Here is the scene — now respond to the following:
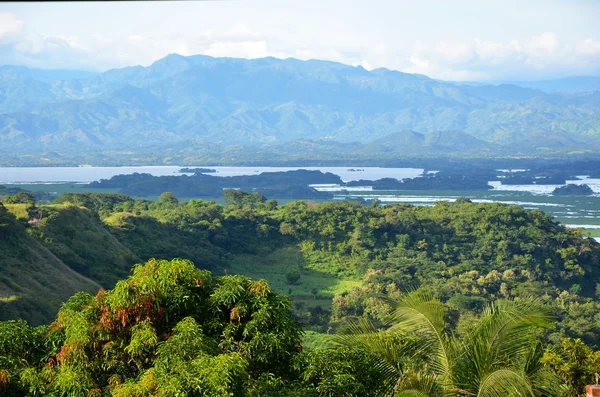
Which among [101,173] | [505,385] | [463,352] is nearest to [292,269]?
[463,352]

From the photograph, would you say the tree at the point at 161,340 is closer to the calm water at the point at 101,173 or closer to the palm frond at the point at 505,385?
the palm frond at the point at 505,385

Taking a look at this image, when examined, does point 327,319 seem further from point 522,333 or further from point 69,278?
point 522,333

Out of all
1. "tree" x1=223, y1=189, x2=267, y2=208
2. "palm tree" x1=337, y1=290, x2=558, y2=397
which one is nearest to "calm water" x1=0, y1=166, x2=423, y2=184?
"tree" x1=223, y1=189, x2=267, y2=208

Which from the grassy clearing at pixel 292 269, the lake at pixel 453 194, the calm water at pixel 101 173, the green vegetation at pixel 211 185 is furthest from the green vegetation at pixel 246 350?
the calm water at pixel 101 173

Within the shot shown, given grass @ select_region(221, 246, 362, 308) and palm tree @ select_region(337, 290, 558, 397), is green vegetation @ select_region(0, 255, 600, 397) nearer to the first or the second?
palm tree @ select_region(337, 290, 558, 397)

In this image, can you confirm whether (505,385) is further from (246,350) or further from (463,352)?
(246,350)

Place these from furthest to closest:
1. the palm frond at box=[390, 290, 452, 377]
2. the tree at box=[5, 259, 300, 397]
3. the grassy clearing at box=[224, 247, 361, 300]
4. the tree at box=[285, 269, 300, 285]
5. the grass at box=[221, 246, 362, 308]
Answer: the tree at box=[285, 269, 300, 285] < the grassy clearing at box=[224, 247, 361, 300] < the grass at box=[221, 246, 362, 308] < the palm frond at box=[390, 290, 452, 377] < the tree at box=[5, 259, 300, 397]

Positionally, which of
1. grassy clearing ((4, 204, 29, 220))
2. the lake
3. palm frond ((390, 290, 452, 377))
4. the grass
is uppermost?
palm frond ((390, 290, 452, 377))
